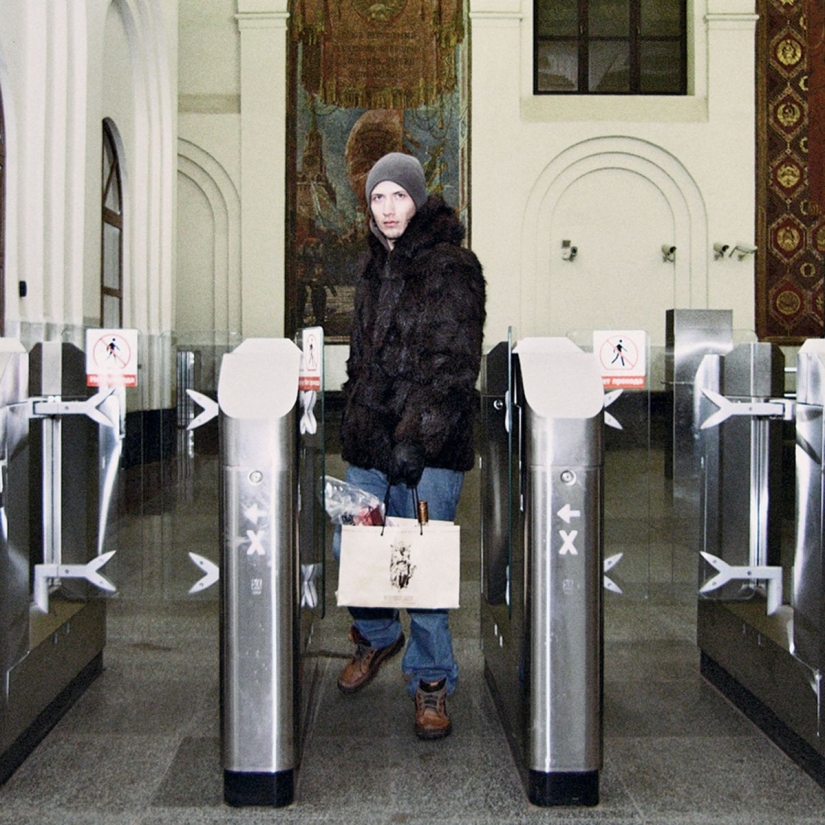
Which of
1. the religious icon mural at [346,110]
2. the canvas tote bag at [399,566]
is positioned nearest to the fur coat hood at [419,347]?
the canvas tote bag at [399,566]

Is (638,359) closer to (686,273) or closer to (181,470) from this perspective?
(181,470)

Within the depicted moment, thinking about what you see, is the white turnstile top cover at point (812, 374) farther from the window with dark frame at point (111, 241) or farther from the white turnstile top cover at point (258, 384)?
the window with dark frame at point (111, 241)

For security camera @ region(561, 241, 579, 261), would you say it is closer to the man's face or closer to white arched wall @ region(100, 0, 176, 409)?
white arched wall @ region(100, 0, 176, 409)

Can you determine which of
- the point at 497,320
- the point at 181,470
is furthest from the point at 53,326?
the point at 497,320

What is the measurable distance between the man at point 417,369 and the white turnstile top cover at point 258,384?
0.46m

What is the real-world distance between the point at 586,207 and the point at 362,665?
1194cm

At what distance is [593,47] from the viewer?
14.6 meters

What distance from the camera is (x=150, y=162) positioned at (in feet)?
36.7

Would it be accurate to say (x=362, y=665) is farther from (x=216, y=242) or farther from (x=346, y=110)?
(x=346, y=110)

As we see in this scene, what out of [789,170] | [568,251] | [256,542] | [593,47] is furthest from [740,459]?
[593,47]

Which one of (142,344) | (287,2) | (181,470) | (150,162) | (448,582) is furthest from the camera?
(287,2)

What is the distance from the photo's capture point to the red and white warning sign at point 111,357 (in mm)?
3656

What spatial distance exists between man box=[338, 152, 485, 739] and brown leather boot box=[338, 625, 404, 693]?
0.18 metres

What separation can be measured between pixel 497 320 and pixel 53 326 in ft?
27.4
